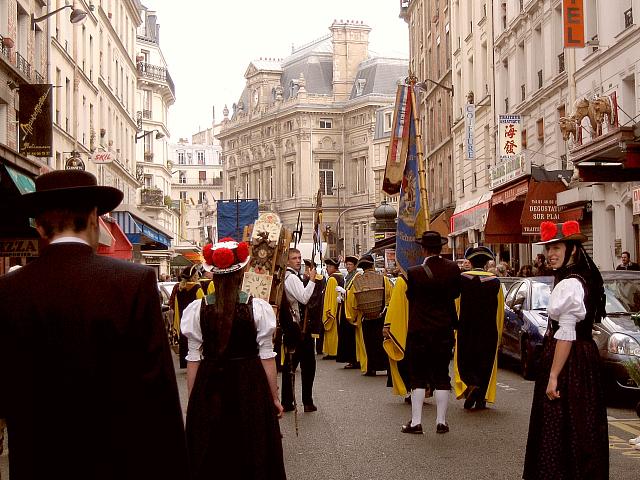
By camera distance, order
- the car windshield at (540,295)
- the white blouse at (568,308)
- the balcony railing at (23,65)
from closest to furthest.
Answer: the white blouse at (568,308), the car windshield at (540,295), the balcony railing at (23,65)

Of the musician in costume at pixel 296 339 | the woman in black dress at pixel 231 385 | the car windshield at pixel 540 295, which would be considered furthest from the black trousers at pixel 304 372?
the woman in black dress at pixel 231 385

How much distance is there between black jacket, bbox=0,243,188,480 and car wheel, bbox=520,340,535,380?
11432 millimetres

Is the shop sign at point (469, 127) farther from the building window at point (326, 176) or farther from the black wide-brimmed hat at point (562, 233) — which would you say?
the building window at point (326, 176)

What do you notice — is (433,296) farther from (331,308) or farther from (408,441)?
(331,308)

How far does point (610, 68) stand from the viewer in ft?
81.5

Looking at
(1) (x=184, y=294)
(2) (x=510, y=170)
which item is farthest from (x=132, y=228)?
(1) (x=184, y=294)

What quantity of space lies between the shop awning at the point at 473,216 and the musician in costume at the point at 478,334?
21.2 metres

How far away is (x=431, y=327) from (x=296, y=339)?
1362 millimetres

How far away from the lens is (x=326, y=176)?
99125 mm

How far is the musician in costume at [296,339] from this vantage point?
33.9ft

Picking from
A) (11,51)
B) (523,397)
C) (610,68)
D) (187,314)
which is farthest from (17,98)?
(187,314)

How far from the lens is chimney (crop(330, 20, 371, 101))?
10069cm

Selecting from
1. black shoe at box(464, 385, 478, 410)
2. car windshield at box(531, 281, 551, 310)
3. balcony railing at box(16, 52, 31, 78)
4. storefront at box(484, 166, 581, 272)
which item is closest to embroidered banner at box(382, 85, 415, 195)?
car windshield at box(531, 281, 551, 310)

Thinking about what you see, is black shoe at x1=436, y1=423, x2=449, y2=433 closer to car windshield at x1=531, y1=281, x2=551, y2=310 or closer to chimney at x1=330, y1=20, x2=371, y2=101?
car windshield at x1=531, y1=281, x2=551, y2=310
